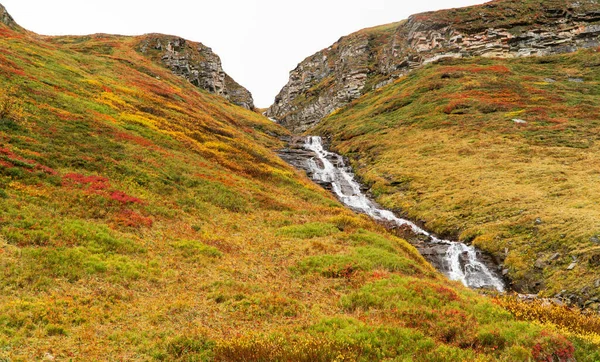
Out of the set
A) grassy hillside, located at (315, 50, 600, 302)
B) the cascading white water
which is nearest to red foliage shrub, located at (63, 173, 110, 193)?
the cascading white water

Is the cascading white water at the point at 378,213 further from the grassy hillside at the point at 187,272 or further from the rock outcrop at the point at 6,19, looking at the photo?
the rock outcrop at the point at 6,19

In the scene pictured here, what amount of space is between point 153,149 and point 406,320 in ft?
97.3

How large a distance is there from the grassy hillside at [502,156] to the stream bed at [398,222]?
1.62m

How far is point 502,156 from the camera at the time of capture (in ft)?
166

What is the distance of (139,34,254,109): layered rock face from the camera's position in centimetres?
12294

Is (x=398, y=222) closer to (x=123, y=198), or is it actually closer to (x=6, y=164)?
(x=123, y=198)

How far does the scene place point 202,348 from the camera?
10.8 metres

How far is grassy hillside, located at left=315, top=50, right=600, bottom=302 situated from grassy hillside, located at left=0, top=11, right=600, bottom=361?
36.1 ft

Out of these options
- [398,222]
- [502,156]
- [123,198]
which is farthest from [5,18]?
[502,156]

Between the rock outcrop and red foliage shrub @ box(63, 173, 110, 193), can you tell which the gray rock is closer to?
the rock outcrop

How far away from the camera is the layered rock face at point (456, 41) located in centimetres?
10644

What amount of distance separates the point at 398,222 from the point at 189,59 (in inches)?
4638

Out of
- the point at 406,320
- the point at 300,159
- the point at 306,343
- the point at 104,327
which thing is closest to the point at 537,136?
the point at 300,159

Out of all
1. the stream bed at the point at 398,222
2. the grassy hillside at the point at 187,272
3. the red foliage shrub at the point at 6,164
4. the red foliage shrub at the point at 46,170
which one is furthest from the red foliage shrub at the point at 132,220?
the stream bed at the point at 398,222
